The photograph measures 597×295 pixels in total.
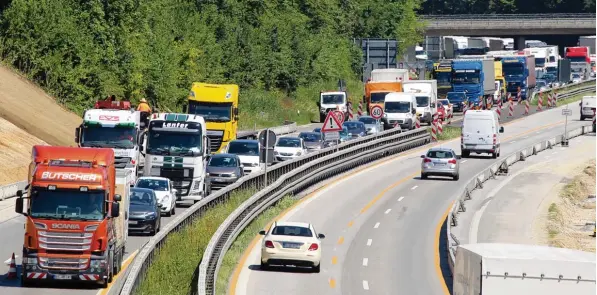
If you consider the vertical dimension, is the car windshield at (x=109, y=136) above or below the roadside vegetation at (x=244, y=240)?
above

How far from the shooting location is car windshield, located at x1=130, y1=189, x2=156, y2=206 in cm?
3775

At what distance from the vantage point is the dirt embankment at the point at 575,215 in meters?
→ 50.0

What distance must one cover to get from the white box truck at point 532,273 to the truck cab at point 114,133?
24872 mm

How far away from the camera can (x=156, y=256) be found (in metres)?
30.7

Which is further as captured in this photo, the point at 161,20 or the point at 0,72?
the point at 161,20

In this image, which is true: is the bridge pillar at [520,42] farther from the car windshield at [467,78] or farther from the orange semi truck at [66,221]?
the orange semi truck at [66,221]

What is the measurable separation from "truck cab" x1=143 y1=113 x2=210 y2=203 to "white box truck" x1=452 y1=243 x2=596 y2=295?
2483 centimetres

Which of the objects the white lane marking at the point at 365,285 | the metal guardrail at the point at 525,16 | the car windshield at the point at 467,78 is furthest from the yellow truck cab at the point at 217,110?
the metal guardrail at the point at 525,16

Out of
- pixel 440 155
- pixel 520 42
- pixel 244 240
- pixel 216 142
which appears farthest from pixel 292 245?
pixel 520 42

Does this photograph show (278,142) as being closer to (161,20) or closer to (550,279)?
(161,20)

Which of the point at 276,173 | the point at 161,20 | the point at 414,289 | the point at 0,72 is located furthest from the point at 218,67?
the point at 414,289

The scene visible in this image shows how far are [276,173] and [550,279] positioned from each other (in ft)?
97.4

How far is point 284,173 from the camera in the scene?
48.9m

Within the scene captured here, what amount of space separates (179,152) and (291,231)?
10.7m
